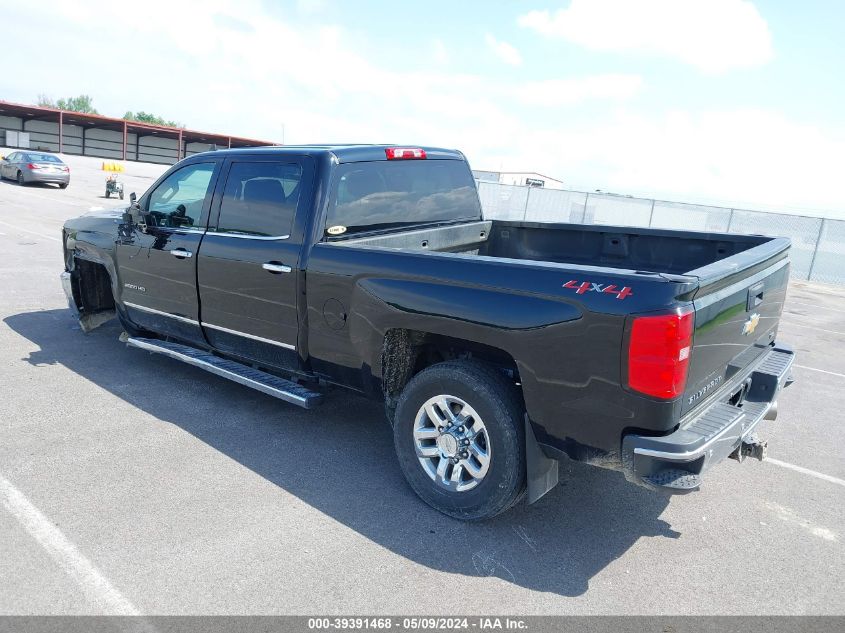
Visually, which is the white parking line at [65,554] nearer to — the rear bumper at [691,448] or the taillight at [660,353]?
the rear bumper at [691,448]

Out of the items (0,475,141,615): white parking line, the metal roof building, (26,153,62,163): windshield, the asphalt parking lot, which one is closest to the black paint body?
the asphalt parking lot

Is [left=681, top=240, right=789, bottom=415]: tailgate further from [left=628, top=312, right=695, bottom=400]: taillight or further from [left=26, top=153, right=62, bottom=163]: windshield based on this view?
[left=26, top=153, right=62, bottom=163]: windshield

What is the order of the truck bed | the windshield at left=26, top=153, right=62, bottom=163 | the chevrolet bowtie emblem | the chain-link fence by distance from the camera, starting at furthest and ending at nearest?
the windshield at left=26, top=153, right=62, bottom=163
the chain-link fence
the truck bed
the chevrolet bowtie emblem

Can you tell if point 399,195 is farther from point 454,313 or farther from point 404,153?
point 454,313

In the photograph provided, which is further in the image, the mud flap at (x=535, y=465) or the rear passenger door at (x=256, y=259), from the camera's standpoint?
the rear passenger door at (x=256, y=259)

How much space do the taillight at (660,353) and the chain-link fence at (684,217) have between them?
14.9 meters

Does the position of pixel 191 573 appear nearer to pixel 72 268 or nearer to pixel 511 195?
pixel 72 268

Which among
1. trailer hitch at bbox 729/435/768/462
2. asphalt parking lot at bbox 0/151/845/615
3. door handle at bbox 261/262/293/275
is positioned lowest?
asphalt parking lot at bbox 0/151/845/615

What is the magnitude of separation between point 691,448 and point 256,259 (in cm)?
295

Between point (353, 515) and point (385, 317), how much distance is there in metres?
1.11

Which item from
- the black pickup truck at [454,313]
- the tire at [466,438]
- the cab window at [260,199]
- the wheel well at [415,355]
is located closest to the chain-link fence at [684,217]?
the black pickup truck at [454,313]

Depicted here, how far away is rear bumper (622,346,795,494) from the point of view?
2.91m

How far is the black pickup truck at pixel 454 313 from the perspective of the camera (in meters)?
2.99

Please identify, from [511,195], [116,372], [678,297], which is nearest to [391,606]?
[678,297]
